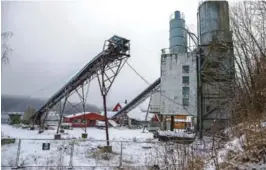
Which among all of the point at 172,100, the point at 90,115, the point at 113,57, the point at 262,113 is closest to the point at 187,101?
the point at 172,100

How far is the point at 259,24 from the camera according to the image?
3.63 metres

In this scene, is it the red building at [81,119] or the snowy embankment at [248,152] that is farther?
the red building at [81,119]

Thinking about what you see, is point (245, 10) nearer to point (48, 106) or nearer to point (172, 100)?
point (172, 100)

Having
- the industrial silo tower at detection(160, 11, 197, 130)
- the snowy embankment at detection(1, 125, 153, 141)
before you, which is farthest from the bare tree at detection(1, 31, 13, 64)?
the industrial silo tower at detection(160, 11, 197, 130)

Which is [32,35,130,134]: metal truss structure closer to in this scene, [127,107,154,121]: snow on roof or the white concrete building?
the white concrete building

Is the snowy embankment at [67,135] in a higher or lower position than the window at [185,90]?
lower

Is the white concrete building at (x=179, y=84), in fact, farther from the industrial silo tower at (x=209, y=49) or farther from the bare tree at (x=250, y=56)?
the bare tree at (x=250, y=56)

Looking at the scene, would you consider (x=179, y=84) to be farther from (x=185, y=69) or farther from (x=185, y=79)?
(x=185, y=69)

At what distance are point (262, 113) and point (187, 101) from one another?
23.0 ft

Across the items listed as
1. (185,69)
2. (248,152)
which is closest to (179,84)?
(185,69)

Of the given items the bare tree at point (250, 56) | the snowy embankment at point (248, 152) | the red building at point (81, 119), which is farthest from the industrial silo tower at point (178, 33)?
the red building at point (81, 119)

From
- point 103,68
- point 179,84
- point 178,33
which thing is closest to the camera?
point 103,68

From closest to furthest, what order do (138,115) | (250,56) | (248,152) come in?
(248,152), (250,56), (138,115)

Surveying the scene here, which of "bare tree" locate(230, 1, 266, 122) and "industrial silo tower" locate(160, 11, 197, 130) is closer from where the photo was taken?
"bare tree" locate(230, 1, 266, 122)
